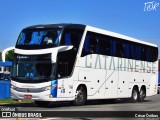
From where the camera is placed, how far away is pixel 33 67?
787 inches

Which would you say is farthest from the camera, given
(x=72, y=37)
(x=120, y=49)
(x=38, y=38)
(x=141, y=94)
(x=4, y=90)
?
(x=4, y=90)

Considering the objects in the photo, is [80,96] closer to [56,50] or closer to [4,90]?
[56,50]

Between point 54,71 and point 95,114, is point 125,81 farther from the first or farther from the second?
point 95,114

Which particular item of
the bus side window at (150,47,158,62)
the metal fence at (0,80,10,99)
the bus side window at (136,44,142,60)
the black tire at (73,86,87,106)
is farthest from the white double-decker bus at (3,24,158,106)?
the metal fence at (0,80,10,99)

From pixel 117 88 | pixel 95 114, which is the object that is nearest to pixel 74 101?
pixel 117 88

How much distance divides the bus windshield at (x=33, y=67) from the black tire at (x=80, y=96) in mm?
2323

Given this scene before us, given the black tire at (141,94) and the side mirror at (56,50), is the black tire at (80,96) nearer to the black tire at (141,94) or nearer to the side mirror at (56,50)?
the side mirror at (56,50)

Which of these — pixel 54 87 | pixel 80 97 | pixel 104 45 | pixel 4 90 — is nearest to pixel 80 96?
pixel 80 97

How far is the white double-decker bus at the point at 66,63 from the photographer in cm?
1981

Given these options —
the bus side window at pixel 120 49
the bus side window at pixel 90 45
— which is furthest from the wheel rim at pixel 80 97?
the bus side window at pixel 120 49

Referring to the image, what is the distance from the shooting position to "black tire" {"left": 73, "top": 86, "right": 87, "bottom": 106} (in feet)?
70.1

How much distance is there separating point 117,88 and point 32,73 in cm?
722

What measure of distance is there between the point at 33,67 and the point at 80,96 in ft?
10.1

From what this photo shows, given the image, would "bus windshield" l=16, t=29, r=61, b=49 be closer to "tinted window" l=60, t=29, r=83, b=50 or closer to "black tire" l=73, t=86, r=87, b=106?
"tinted window" l=60, t=29, r=83, b=50
